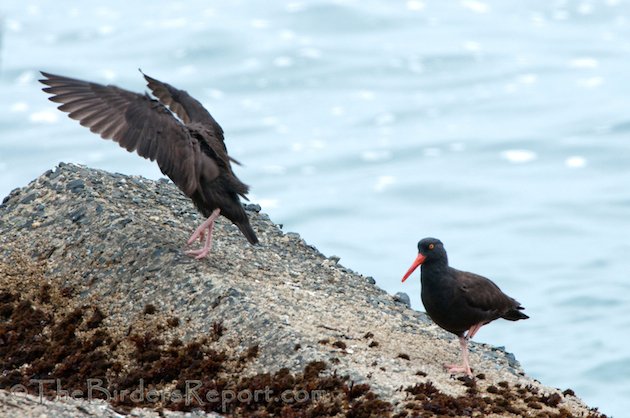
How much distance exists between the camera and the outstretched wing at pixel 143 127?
10914 millimetres

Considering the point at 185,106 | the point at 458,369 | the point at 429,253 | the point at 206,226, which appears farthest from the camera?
the point at 185,106

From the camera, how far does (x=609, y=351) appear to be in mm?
20969

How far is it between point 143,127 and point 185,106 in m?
1.30

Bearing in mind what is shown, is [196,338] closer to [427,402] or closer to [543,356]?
[427,402]

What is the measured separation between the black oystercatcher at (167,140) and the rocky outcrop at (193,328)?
18.2 inches

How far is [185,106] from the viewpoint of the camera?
481 inches

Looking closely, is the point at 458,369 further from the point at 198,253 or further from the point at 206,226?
the point at 206,226

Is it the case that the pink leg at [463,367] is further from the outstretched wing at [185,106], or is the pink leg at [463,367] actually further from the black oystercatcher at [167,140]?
the outstretched wing at [185,106]

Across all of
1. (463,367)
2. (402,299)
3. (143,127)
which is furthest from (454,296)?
(143,127)

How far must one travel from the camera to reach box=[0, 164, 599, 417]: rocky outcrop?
8.98 m

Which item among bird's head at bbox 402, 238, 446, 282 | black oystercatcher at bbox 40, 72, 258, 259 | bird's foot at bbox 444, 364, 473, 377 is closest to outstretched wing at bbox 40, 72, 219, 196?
black oystercatcher at bbox 40, 72, 258, 259

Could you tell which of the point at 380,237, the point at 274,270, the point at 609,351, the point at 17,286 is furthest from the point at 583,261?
the point at 17,286

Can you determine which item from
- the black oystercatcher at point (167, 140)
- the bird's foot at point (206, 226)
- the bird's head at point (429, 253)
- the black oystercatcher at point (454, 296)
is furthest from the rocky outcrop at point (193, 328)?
the bird's head at point (429, 253)

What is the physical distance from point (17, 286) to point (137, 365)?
6.00ft
